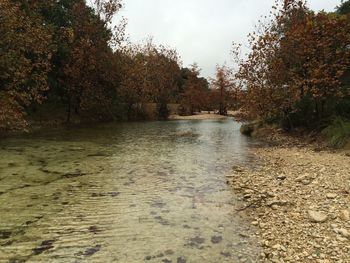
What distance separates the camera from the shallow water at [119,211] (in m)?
6.64

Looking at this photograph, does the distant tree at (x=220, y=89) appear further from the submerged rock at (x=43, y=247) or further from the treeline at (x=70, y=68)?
the submerged rock at (x=43, y=247)

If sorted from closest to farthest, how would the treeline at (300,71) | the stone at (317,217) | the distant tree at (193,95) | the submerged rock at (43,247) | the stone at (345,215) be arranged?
the submerged rock at (43,247)
the stone at (345,215)
the stone at (317,217)
the treeline at (300,71)
the distant tree at (193,95)

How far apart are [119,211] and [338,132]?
13.7 metres

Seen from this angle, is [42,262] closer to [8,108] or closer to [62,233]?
[62,233]

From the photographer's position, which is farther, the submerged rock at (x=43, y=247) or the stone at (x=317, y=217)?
the stone at (x=317, y=217)

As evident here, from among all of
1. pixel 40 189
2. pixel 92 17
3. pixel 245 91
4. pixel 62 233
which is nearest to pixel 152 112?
pixel 92 17

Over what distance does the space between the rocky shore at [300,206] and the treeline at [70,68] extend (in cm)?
1710

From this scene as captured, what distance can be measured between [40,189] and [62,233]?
13.3ft

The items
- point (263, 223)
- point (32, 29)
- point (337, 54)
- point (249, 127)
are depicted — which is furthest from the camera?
point (249, 127)

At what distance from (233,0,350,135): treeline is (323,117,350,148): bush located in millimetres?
500

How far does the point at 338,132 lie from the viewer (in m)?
17.6

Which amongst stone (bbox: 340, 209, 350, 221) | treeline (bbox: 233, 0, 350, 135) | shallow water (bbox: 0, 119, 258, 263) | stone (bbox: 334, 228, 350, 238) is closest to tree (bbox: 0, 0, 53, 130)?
shallow water (bbox: 0, 119, 258, 263)

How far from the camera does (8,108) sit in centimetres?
2133

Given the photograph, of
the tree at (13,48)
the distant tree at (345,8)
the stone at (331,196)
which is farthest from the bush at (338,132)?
the tree at (13,48)
